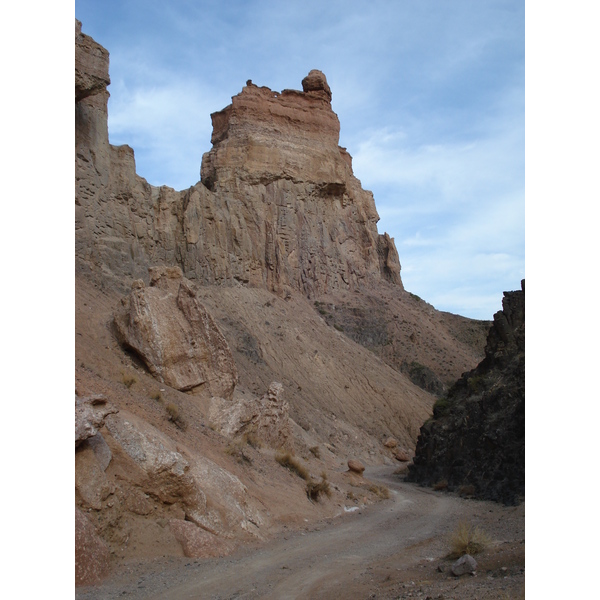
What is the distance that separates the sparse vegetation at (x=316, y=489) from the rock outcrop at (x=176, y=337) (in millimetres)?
4708

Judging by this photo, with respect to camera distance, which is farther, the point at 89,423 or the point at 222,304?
the point at 222,304

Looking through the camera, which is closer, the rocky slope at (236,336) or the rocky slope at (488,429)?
the rocky slope at (236,336)

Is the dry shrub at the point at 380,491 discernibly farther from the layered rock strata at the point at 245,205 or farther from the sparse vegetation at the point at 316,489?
the layered rock strata at the point at 245,205

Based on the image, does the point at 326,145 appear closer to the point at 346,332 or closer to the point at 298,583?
the point at 346,332

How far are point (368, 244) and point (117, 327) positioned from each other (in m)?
41.8

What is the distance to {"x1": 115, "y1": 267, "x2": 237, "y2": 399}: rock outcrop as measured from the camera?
18766mm

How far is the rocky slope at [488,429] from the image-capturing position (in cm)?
1939

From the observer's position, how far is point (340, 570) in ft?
31.1

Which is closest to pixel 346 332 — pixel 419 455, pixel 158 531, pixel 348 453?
pixel 348 453

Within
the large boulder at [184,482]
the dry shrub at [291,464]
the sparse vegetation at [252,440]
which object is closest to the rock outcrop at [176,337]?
the sparse vegetation at [252,440]

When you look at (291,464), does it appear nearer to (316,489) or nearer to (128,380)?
(316,489)

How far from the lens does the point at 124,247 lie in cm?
3559

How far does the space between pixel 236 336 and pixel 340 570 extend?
90.9 feet

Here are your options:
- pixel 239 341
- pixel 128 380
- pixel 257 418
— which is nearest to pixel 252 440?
pixel 257 418
